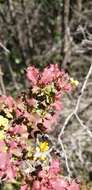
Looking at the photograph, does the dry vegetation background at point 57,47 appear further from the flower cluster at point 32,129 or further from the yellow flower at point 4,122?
the yellow flower at point 4,122

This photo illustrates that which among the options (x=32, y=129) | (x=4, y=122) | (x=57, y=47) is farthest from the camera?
(x=57, y=47)

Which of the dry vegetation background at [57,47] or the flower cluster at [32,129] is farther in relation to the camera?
the dry vegetation background at [57,47]

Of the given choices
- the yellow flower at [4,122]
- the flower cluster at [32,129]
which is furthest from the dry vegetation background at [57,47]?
the yellow flower at [4,122]

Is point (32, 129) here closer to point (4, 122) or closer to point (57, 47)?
point (4, 122)

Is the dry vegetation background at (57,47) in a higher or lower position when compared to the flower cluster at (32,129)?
higher

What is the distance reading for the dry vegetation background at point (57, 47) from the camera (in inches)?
235

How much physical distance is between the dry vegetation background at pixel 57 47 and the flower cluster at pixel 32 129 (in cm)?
260

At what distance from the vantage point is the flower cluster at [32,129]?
2.89 m

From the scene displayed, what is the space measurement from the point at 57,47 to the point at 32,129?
368 cm

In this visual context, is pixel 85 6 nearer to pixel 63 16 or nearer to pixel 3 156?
pixel 63 16

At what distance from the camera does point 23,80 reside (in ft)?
22.8

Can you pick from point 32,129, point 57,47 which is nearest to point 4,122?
point 32,129

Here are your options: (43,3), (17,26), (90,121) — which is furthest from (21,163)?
(43,3)

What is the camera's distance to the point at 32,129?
312cm
